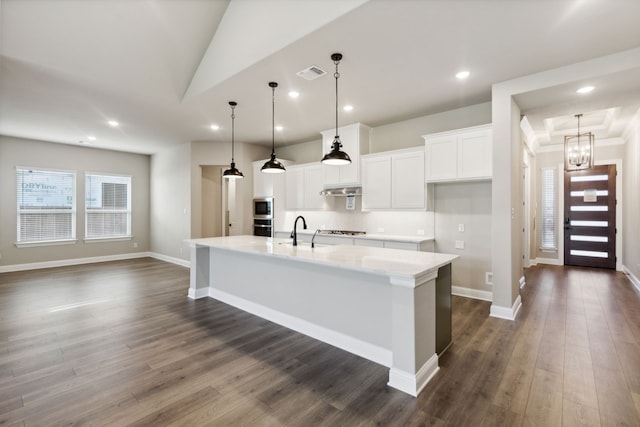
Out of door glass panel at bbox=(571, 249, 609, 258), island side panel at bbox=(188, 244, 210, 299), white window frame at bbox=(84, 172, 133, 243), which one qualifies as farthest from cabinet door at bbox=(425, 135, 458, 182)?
white window frame at bbox=(84, 172, 133, 243)

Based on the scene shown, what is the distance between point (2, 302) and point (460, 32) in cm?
663

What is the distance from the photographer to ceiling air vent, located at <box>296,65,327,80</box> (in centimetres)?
319

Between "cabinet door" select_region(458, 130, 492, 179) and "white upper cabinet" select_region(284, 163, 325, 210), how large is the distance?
257 cm

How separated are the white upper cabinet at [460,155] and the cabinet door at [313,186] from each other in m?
2.12

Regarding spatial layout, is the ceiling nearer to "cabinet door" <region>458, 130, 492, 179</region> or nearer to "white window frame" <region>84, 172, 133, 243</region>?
"cabinet door" <region>458, 130, 492, 179</region>

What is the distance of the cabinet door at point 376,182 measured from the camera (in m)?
4.83

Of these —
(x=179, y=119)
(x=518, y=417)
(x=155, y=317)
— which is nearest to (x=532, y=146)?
(x=518, y=417)

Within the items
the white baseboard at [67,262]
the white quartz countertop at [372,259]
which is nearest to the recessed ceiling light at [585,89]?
the white quartz countertop at [372,259]

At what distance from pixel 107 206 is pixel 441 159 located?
8.08 meters

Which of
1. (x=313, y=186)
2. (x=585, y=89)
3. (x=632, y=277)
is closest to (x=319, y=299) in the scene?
(x=313, y=186)

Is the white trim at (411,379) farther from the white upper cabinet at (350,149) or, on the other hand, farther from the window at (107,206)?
the window at (107,206)

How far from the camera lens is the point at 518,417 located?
1.90 meters

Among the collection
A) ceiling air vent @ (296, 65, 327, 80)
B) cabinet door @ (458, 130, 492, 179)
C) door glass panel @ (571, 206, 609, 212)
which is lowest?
door glass panel @ (571, 206, 609, 212)

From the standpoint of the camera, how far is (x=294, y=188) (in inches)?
247
